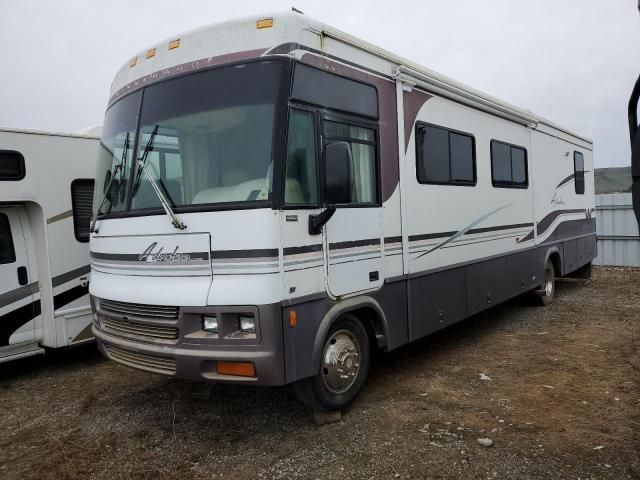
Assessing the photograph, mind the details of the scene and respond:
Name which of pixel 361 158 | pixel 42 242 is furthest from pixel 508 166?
pixel 42 242

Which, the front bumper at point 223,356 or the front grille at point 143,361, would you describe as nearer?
the front bumper at point 223,356

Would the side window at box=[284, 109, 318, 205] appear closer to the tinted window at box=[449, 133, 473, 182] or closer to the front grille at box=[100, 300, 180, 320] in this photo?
the front grille at box=[100, 300, 180, 320]

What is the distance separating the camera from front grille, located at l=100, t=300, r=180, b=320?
385 centimetres

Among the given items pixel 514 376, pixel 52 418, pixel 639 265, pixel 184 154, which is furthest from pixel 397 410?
pixel 639 265

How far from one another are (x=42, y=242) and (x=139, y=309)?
262 cm

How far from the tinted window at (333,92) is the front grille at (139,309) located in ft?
5.82

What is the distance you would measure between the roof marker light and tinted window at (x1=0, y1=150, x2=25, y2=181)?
134 inches

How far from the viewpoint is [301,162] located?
3.89 m

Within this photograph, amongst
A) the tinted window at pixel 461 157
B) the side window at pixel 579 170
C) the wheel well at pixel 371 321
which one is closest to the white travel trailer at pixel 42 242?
the wheel well at pixel 371 321

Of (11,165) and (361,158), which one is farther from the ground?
(11,165)

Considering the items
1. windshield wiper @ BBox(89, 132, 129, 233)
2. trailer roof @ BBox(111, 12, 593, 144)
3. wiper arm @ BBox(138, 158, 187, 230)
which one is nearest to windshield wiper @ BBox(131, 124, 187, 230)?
wiper arm @ BBox(138, 158, 187, 230)

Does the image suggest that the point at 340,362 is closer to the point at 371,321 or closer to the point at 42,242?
the point at 371,321

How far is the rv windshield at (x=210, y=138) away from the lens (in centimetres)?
375

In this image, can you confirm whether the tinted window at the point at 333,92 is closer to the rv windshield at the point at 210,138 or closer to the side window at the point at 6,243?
the rv windshield at the point at 210,138
